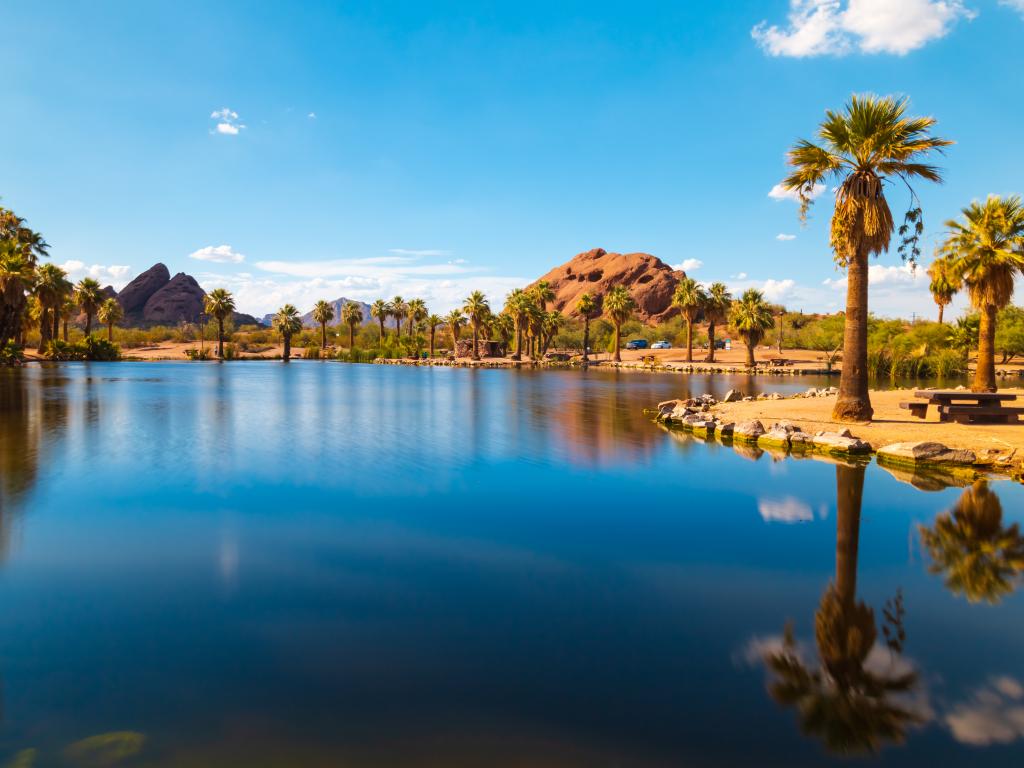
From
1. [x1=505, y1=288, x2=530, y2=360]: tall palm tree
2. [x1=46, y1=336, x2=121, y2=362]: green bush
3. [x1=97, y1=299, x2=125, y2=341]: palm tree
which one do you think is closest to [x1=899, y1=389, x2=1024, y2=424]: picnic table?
[x1=505, y1=288, x2=530, y2=360]: tall palm tree

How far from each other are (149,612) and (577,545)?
244 inches

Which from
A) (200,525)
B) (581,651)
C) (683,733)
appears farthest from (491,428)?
(683,733)

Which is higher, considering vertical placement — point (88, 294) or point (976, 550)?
point (88, 294)

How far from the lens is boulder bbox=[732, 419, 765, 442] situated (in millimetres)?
21781

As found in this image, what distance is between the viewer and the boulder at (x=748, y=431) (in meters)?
21.8

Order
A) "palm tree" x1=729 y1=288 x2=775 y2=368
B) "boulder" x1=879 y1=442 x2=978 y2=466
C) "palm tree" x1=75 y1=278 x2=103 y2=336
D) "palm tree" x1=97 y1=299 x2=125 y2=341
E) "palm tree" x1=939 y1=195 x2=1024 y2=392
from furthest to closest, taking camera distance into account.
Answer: "palm tree" x1=97 y1=299 x2=125 y2=341, "palm tree" x1=75 y1=278 x2=103 y2=336, "palm tree" x1=729 y1=288 x2=775 y2=368, "palm tree" x1=939 y1=195 x2=1024 y2=392, "boulder" x1=879 y1=442 x2=978 y2=466

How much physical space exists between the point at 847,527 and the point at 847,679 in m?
6.09

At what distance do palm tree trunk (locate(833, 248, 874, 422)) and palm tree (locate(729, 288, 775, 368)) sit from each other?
61505 mm

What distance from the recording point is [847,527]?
1164 cm

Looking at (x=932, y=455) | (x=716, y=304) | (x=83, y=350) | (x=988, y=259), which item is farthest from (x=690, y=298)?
(x=83, y=350)

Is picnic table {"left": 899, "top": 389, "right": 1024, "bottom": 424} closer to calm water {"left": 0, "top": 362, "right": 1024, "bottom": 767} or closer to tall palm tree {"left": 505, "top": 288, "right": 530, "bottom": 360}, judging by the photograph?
calm water {"left": 0, "top": 362, "right": 1024, "bottom": 767}

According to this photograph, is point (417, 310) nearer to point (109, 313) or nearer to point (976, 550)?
point (109, 313)

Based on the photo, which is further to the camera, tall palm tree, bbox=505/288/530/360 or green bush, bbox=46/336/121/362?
tall palm tree, bbox=505/288/530/360

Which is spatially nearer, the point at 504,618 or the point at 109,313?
the point at 504,618
